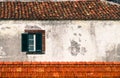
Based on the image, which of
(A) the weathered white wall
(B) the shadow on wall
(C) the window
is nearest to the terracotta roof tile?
(A) the weathered white wall

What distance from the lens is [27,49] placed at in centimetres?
2294

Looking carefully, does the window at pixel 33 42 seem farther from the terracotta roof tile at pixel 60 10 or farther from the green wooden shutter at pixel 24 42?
the terracotta roof tile at pixel 60 10

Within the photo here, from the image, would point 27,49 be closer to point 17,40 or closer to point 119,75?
point 17,40

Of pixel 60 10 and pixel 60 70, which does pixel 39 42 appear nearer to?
pixel 60 10

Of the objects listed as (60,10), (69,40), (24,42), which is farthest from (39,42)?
(60,10)

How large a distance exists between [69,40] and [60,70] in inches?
451

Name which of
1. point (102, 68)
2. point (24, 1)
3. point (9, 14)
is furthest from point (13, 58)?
point (102, 68)

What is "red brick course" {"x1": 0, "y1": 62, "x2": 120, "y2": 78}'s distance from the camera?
11.5m

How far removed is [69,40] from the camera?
23.1 meters

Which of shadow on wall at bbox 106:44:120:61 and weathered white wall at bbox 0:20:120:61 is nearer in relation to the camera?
weathered white wall at bbox 0:20:120:61

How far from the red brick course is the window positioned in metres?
11.1

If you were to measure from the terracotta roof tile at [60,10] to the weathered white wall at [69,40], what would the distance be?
12.3 inches

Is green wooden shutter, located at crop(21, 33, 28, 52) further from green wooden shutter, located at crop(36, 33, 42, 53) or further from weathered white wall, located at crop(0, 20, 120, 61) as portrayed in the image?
green wooden shutter, located at crop(36, 33, 42, 53)

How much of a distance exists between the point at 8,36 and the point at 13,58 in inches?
50.4
